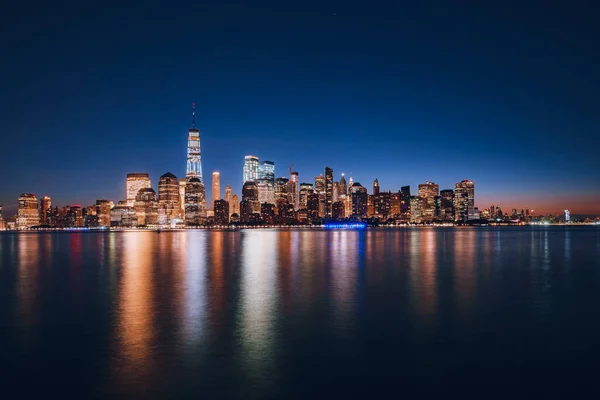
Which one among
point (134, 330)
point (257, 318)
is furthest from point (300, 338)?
point (134, 330)

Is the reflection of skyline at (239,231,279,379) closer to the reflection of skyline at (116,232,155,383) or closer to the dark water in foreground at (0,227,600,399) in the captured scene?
the dark water in foreground at (0,227,600,399)

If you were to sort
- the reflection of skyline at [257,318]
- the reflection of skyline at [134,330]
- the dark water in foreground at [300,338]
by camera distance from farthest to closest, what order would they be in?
the reflection of skyline at [257,318] → the reflection of skyline at [134,330] → the dark water in foreground at [300,338]

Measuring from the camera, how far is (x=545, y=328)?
1852cm

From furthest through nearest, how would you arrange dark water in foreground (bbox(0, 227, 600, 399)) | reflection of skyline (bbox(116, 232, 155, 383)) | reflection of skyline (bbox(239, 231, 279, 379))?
reflection of skyline (bbox(239, 231, 279, 379))
reflection of skyline (bbox(116, 232, 155, 383))
dark water in foreground (bbox(0, 227, 600, 399))

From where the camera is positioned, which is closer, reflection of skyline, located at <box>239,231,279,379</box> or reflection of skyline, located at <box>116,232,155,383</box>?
reflection of skyline, located at <box>116,232,155,383</box>

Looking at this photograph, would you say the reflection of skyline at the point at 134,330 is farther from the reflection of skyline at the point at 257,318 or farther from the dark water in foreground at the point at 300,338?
the reflection of skyline at the point at 257,318

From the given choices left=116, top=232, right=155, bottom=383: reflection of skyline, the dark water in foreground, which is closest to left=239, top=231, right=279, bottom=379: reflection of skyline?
the dark water in foreground

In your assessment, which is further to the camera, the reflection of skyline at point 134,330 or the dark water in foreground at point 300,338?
the reflection of skyline at point 134,330

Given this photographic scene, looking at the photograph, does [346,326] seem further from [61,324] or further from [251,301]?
[61,324]

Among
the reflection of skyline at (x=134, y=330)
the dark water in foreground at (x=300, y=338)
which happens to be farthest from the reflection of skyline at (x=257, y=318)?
the reflection of skyline at (x=134, y=330)

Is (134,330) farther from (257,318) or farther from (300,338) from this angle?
(300,338)

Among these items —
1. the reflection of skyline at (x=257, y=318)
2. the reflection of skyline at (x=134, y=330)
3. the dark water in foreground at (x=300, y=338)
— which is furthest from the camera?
the reflection of skyline at (x=257, y=318)

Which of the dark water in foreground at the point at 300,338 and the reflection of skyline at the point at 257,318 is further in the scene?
the reflection of skyline at the point at 257,318

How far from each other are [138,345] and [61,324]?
19.9ft
